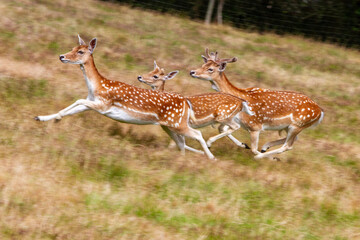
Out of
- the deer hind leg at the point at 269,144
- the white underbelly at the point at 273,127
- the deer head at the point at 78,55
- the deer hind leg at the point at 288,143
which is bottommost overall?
the deer hind leg at the point at 269,144

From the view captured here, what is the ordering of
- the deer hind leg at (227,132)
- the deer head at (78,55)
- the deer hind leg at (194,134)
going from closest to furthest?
the deer hind leg at (194,134)
the deer head at (78,55)
the deer hind leg at (227,132)

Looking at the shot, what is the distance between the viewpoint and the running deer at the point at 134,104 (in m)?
8.55

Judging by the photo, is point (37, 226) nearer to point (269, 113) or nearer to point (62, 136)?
point (62, 136)

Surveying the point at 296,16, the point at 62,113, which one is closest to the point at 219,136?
the point at 62,113

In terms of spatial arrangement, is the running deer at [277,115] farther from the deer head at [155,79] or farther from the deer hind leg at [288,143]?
the deer head at [155,79]

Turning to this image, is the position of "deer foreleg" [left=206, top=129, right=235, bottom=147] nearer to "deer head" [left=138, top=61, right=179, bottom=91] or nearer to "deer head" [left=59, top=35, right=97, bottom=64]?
"deer head" [left=138, top=61, right=179, bottom=91]

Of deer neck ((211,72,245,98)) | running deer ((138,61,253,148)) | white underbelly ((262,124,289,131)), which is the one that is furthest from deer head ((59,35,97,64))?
white underbelly ((262,124,289,131))

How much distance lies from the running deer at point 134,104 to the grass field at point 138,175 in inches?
15.6

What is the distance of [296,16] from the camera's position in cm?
2112

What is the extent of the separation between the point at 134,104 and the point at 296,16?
1391 centimetres

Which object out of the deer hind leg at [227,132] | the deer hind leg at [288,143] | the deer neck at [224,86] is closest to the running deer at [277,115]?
the deer hind leg at [288,143]

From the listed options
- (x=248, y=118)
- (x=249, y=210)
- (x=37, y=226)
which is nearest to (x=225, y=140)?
(x=248, y=118)

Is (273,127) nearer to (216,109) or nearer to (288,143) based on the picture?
(288,143)

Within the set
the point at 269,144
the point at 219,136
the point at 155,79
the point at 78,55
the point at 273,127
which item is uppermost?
the point at 78,55
